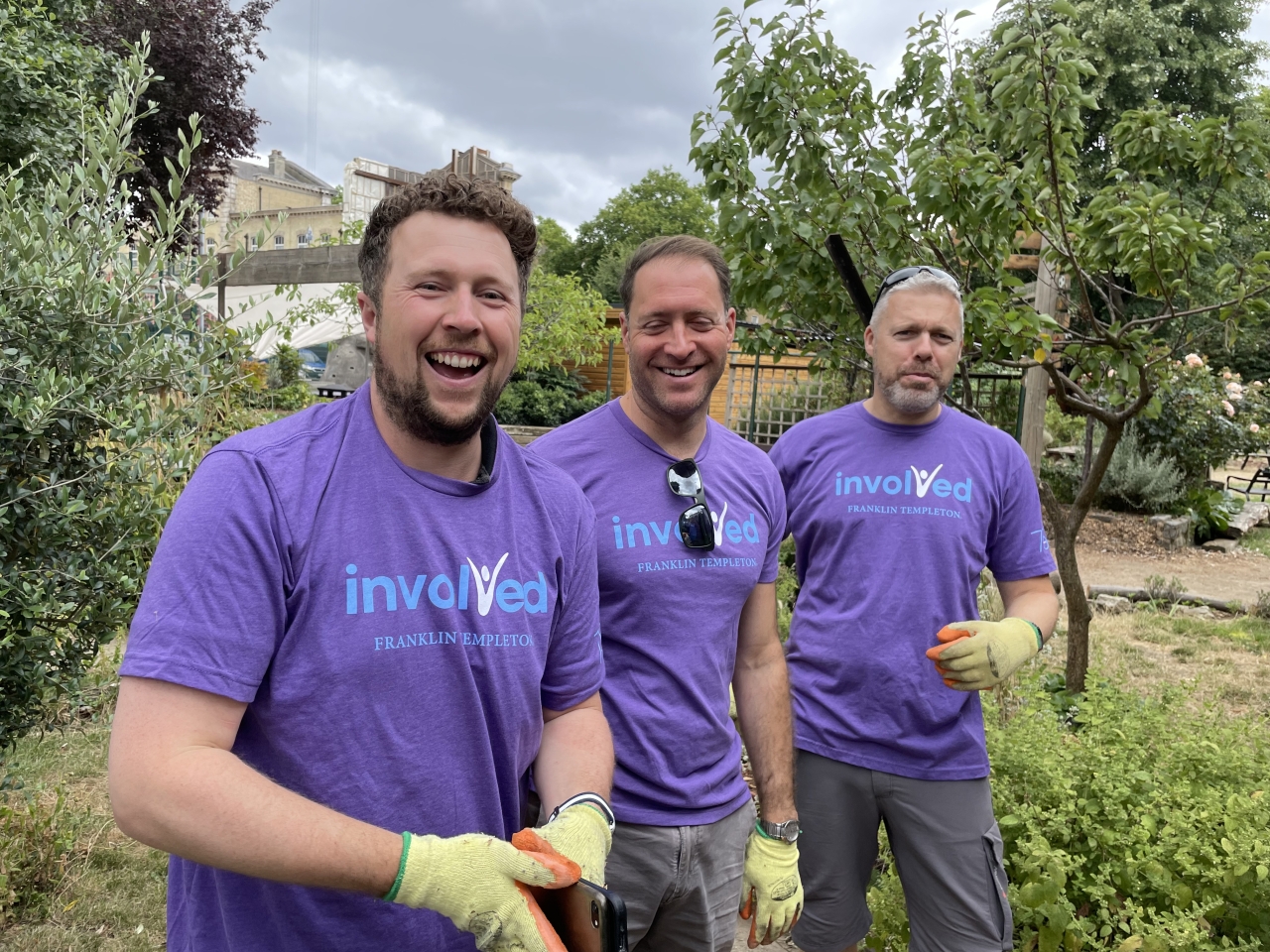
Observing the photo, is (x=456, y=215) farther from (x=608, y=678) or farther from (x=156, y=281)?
(x=156, y=281)

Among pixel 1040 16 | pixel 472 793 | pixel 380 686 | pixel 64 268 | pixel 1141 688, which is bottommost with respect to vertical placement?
pixel 1141 688

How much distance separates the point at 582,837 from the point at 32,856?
254cm

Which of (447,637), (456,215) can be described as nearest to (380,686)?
(447,637)

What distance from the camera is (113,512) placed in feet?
8.18

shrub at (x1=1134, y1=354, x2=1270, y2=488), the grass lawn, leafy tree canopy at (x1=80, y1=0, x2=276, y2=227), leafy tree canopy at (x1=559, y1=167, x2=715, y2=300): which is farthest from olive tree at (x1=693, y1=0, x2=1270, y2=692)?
leafy tree canopy at (x1=559, y1=167, x2=715, y2=300)

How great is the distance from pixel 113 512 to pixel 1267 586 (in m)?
9.90

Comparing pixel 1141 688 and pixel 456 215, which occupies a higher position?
pixel 456 215

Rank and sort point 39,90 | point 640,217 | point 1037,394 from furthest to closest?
point 640,217 < point 1037,394 < point 39,90

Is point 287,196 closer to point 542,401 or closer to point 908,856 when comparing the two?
point 542,401

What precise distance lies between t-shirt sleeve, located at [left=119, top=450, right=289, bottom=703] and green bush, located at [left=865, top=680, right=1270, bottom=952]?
2.23 m

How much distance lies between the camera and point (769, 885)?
2.27 metres

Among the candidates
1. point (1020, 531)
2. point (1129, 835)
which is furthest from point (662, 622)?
point (1129, 835)

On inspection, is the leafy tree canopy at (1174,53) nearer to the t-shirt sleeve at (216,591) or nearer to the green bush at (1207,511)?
the green bush at (1207,511)

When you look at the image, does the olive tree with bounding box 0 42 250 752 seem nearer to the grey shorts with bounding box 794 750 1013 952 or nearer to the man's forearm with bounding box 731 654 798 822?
the man's forearm with bounding box 731 654 798 822
